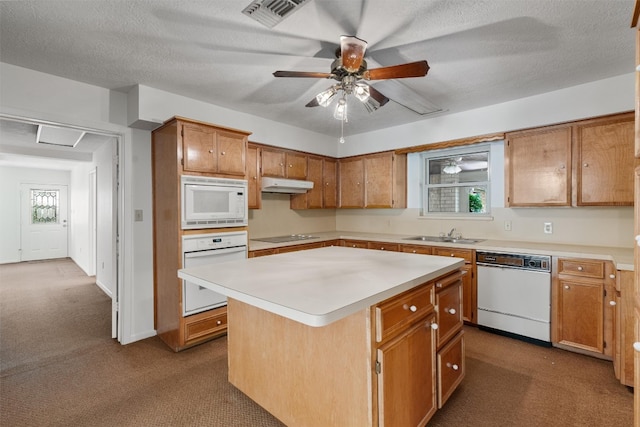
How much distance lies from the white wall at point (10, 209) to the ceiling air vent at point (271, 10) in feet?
28.3

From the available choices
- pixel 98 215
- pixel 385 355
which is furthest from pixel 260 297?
pixel 98 215

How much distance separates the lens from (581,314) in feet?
8.53

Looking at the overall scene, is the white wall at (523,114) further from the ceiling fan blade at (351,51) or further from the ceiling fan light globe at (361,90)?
the ceiling fan blade at (351,51)

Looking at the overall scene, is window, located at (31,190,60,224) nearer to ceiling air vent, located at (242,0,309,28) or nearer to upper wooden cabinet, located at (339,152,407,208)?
upper wooden cabinet, located at (339,152,407,208)

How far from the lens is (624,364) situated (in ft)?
7.00

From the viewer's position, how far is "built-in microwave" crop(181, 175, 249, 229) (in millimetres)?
2777

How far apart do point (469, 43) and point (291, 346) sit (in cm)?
234

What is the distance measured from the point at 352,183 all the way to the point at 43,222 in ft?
26.2

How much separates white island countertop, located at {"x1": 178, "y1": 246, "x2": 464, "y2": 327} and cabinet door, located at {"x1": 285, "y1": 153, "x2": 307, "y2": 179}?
2143 millimetres

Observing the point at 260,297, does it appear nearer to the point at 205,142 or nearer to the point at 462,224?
the point at 205,142

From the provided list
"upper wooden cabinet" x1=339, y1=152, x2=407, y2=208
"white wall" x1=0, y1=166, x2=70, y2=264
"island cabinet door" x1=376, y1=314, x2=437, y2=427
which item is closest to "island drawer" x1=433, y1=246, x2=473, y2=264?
"upper wooden cabinet" x1=339, y1=152, x2=407, y2=208

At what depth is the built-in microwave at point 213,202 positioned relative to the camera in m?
2.78

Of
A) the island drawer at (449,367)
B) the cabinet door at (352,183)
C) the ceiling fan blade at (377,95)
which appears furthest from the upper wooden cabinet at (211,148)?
the island drawer at (449,367)

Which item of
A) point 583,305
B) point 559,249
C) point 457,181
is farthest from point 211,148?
point 583,305
